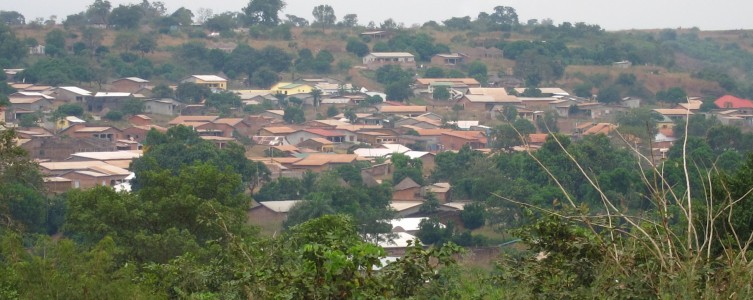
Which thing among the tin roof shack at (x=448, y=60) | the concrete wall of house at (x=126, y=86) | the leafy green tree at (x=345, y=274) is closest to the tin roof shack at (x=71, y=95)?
the concrete wall of house at (x=126, y=86)

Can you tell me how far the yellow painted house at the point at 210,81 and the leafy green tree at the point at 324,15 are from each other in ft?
37.9

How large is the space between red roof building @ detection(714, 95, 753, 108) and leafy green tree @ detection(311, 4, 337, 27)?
641 inches

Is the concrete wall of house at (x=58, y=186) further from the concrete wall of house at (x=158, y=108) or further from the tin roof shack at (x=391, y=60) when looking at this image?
the tin roof shack at (x=391, y=60)

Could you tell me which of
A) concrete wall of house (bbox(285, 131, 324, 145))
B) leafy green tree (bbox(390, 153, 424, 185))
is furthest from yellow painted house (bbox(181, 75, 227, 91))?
leafy green tree (bbox(390, 153, 424, 185))

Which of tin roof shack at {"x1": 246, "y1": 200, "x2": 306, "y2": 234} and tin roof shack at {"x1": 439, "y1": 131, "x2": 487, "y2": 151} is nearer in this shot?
tin roof shack at {"x1": 246, "y1": 200, "x2": 306, "y2": 234}

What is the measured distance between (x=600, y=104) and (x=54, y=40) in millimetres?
15204

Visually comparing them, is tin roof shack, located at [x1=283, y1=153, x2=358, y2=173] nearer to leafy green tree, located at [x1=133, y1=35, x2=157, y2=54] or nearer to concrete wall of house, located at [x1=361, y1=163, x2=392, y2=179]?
concrete wall of house, located at [x1=361, y1=163, x2=392, y2=179]

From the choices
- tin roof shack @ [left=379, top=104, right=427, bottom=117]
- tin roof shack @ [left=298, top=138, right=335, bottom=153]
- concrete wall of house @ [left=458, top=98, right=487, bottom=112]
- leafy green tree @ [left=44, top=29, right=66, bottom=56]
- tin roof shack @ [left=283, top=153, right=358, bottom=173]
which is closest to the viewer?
tin roof shack @ [left=283, top=153, right=358, bottom=173]

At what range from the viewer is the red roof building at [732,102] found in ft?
100

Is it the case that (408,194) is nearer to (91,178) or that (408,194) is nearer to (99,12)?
(91,178)

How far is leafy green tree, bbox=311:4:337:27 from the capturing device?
4362 cm

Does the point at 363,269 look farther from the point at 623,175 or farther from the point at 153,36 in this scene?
the point at 153,36

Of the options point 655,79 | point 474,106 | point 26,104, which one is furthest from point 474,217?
point 655,79

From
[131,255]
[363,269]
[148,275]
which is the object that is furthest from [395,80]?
[363,269]
